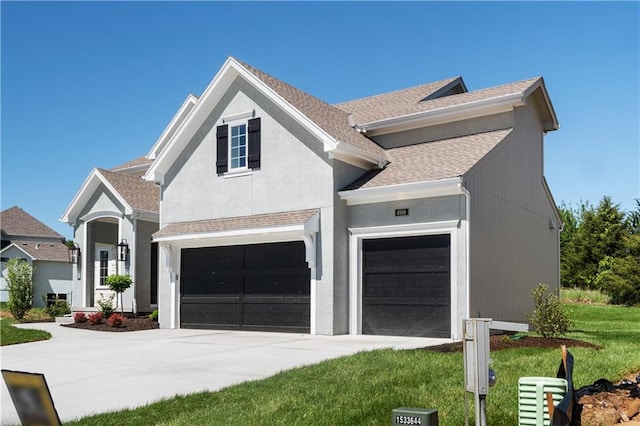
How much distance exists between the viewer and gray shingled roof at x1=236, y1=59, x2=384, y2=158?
16.5 m

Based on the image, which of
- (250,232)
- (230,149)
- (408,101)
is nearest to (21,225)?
(230,149)

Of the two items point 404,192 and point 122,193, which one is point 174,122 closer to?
point 122,193

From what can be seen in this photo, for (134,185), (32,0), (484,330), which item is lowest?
(484,330)

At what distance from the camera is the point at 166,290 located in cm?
1900

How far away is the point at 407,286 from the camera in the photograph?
15.0 metres

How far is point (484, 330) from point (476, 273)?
1034cm

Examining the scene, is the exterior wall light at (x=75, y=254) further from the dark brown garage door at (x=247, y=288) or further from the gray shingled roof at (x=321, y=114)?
the gray shingled roof at (x=321, y=114)

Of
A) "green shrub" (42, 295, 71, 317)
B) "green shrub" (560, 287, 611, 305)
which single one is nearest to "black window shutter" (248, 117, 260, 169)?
"green shrub" (42, 295, 71, 317)

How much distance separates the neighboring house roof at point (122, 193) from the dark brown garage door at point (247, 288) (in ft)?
12.2

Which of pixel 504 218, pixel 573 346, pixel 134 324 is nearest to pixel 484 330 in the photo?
pixel 573 346

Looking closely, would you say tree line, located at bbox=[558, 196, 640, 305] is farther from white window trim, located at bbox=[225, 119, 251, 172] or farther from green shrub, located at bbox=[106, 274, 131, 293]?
green shrub, located at bbox=[106, 274, 131, 293]

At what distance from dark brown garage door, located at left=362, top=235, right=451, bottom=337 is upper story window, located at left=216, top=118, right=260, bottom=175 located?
4.30 meters

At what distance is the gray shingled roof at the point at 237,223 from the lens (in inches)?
626

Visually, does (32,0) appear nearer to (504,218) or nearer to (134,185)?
(134,185)
